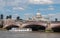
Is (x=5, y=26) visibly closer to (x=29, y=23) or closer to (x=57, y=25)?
(x=29, y=23)

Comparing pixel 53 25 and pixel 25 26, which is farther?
pixel 25 26

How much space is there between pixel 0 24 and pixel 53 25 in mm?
36227

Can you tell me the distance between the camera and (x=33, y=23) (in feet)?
274

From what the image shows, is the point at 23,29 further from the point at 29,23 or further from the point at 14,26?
the point at 14,26

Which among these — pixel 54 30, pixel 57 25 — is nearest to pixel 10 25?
pixel 54 30

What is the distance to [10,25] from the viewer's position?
3593 inches

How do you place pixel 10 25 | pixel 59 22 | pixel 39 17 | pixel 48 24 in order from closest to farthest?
pixel 59 22 → pixel 48 24 → pixel 10 25 → pixel 39 17

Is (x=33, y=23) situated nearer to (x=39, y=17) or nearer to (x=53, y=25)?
(x=53, y=25)

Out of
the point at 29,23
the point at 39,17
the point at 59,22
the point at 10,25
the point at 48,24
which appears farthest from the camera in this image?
the point at 39,17

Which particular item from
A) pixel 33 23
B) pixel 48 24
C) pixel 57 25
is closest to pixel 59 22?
pixel 57 25

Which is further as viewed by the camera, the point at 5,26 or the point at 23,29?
the point at 5,26

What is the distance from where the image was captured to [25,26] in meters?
87.2

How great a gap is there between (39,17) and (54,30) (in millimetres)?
21270

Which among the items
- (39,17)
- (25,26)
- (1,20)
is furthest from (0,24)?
(25,26)
